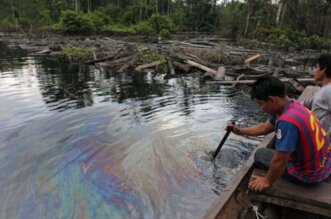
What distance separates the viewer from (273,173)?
3.33m

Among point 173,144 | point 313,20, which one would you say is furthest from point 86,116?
point 313,20

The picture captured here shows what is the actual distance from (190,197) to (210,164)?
1303 mm

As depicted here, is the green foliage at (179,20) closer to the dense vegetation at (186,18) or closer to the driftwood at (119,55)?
the dense vegetation at (186,18)

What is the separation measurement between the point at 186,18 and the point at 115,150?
54.0 m

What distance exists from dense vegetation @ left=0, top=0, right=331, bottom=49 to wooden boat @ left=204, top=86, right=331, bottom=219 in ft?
110

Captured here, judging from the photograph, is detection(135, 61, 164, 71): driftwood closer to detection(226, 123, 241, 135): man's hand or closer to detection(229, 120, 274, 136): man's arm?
detection(226, 123, 241, 135): man's hand

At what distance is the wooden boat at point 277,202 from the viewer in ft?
11.2

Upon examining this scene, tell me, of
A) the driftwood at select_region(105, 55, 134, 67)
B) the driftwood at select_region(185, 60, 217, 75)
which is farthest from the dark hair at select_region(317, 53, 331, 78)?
the driftwood at select_region(105, 55, 134, 67)

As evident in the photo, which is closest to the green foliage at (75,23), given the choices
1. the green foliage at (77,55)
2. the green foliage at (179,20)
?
the green foliage at (179,20)

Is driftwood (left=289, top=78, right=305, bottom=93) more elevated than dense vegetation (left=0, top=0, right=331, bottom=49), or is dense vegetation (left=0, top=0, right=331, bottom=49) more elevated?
dense vegetation (left=0, top=0, right=331, bottom=49)

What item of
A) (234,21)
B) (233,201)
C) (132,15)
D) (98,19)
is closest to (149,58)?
(233,201)

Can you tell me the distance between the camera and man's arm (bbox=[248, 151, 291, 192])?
321 cm

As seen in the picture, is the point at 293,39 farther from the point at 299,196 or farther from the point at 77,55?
the point at 299,196

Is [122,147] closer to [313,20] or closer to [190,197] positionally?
[190,197]
